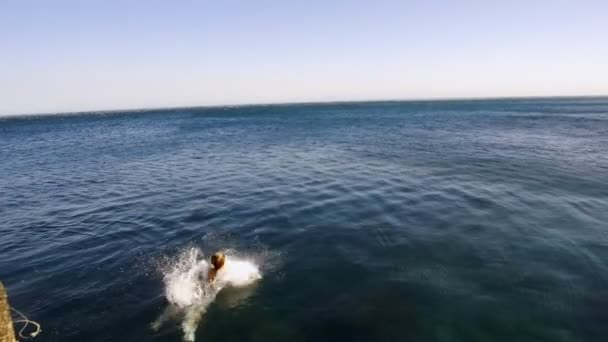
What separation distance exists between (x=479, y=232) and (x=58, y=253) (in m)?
19.3

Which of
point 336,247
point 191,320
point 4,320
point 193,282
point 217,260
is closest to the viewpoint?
point 4,320

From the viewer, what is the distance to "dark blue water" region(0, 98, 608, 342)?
31.6 feet

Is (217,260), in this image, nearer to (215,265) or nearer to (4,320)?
(215,265)

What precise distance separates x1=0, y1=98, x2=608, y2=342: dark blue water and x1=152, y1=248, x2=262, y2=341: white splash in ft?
1.16

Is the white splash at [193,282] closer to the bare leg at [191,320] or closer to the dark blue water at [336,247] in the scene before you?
the bare leg at [191,320]

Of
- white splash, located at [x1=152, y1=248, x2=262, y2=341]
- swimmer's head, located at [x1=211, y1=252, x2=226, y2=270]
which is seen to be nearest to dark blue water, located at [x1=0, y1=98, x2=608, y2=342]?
white splash, located at [x1=152, y1=248, x2=262, y2=341]

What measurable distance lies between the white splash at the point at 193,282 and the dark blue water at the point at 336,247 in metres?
0.35

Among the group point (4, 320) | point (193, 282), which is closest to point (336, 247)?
point (193, 282)

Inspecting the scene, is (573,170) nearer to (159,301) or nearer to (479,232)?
(479,232)

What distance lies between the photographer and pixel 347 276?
39.2 feet

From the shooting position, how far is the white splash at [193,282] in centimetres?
1017

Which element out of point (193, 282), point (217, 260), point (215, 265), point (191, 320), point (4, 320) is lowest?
point (191, 320)

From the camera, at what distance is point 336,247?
14.1 meters

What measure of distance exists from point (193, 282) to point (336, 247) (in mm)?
6012
